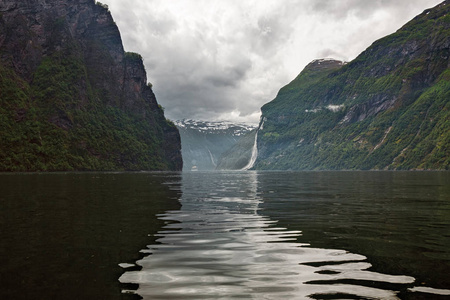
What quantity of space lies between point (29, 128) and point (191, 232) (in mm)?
202639

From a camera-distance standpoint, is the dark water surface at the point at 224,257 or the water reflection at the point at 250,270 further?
the dark water surface at the point at 224,257

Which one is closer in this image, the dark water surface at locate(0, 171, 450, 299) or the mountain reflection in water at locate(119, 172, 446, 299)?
the mountain reflection in water at locate(119, 172, 446, 299)

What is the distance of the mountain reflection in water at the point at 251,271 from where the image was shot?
8547 mm

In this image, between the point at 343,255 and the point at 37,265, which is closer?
the point at 37,265

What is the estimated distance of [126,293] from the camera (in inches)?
331

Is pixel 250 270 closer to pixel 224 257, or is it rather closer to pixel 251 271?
pixel 251 271

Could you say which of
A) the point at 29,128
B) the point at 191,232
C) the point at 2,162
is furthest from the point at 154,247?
the point at 29,128

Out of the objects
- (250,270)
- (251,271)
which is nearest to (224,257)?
(250,270)

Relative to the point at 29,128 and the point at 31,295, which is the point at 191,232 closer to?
the point at 31,295

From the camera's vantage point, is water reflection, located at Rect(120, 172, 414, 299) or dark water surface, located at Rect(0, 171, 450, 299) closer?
water reflection, located at Rect(120, 172, 414, 299)

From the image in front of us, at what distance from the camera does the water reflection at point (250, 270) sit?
8562 millimetres

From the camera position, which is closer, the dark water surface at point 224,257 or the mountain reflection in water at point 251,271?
the mountain reflection in water at point 251,271

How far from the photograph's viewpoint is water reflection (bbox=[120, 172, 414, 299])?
8.56 metres

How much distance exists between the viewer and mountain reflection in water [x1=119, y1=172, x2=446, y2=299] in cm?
855
